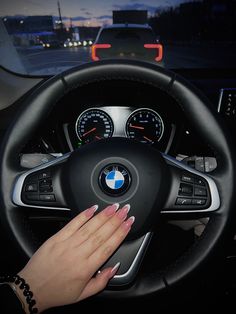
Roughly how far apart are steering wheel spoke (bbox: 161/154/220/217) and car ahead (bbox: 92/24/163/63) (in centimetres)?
541

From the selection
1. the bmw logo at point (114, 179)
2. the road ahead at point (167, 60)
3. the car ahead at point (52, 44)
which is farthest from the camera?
the car ahead at point (52, 44)

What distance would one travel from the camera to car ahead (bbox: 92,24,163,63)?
21.8ft

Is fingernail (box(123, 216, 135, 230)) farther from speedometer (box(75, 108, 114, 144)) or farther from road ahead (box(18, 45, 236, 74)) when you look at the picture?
road ahead (box(18, 45, 236, 74))

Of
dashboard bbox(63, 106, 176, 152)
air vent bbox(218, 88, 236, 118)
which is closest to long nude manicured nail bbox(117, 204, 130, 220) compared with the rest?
dashboard bbox(63, 106, 176, 152)

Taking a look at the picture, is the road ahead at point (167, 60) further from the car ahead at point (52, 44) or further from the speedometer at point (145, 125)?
the speedometer at point (145, 125)

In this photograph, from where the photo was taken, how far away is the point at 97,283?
965mm

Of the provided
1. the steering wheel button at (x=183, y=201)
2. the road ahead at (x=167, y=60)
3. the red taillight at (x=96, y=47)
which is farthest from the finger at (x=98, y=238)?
the road ahead at (x=167, y=60)

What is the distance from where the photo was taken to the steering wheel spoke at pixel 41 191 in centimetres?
111

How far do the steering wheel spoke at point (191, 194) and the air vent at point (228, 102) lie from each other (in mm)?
1098

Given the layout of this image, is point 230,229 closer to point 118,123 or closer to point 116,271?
point 116,271

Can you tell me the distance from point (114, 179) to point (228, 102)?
1272 millimetres

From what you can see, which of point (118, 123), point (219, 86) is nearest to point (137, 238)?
point (118, 123)

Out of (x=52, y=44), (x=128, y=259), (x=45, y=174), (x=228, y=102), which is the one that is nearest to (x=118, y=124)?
(x=228, y=102)

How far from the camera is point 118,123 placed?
187cm
